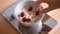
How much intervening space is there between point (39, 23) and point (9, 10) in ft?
0.79

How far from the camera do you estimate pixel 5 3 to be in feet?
3.38

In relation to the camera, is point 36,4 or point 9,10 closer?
point 36,4

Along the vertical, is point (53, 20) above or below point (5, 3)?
below

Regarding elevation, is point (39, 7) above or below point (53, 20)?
above

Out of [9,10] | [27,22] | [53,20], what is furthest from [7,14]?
[53,20]

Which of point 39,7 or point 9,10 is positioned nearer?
point 39,7

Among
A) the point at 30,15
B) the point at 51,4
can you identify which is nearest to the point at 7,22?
the point at 30,15

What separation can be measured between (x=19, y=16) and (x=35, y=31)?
0.44 ft

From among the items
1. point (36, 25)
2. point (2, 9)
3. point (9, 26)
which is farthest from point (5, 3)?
point (36, 25)

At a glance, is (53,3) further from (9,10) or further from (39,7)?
(9,10)

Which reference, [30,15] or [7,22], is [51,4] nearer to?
[30,15]

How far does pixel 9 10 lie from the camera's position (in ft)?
3.34

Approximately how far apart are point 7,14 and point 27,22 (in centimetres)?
19

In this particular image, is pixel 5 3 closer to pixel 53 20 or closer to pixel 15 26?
pixel 15 26
